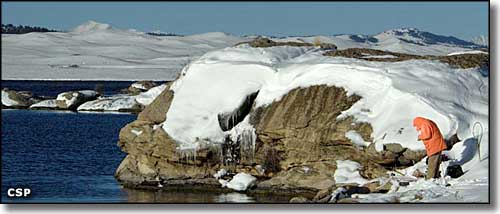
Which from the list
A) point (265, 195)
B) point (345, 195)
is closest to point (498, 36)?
point (345, 195)

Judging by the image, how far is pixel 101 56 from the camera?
57.3 metres

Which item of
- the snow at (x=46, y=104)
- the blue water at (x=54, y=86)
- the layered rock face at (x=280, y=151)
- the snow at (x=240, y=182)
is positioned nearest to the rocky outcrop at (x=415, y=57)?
the layered rock face at (x=280, y=151)

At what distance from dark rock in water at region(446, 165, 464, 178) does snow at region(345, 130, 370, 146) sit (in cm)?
141

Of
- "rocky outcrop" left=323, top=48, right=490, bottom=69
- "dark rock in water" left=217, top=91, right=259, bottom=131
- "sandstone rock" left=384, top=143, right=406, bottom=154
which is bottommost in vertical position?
"sandstone rock" left=384, top=143, right=406, bottom=154

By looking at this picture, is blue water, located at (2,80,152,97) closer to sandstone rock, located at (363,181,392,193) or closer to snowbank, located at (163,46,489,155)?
snowbank, located at (163,46,489,155)

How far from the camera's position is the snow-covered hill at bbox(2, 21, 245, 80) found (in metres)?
45.8

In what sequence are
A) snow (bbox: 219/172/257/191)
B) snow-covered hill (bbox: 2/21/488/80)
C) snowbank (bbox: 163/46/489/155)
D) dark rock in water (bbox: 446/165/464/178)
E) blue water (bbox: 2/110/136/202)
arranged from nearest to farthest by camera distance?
dark rock in water (bbox: 446/165/464/178) < snowbank (bbox: 163/46/489/155) < blue water (bbox: 2/110/136/202) < snow (bbox: 219/172/257/191) < snow-covered hill (bbox: 2/21/488/80)

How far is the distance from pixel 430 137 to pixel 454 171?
1.70 feet

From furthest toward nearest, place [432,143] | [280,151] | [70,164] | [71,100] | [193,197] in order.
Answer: [71,100] → [70,164] → [280,151] → [193,197] → [432,143]

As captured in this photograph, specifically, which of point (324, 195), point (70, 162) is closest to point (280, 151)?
point (324, 195)

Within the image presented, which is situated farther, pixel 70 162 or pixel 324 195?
pixel 70 162

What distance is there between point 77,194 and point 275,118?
283cm

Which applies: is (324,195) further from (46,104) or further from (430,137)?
(46,104)

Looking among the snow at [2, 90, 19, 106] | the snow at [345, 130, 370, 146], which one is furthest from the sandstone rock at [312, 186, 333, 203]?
the snow at [2, 90, 19, 106]
